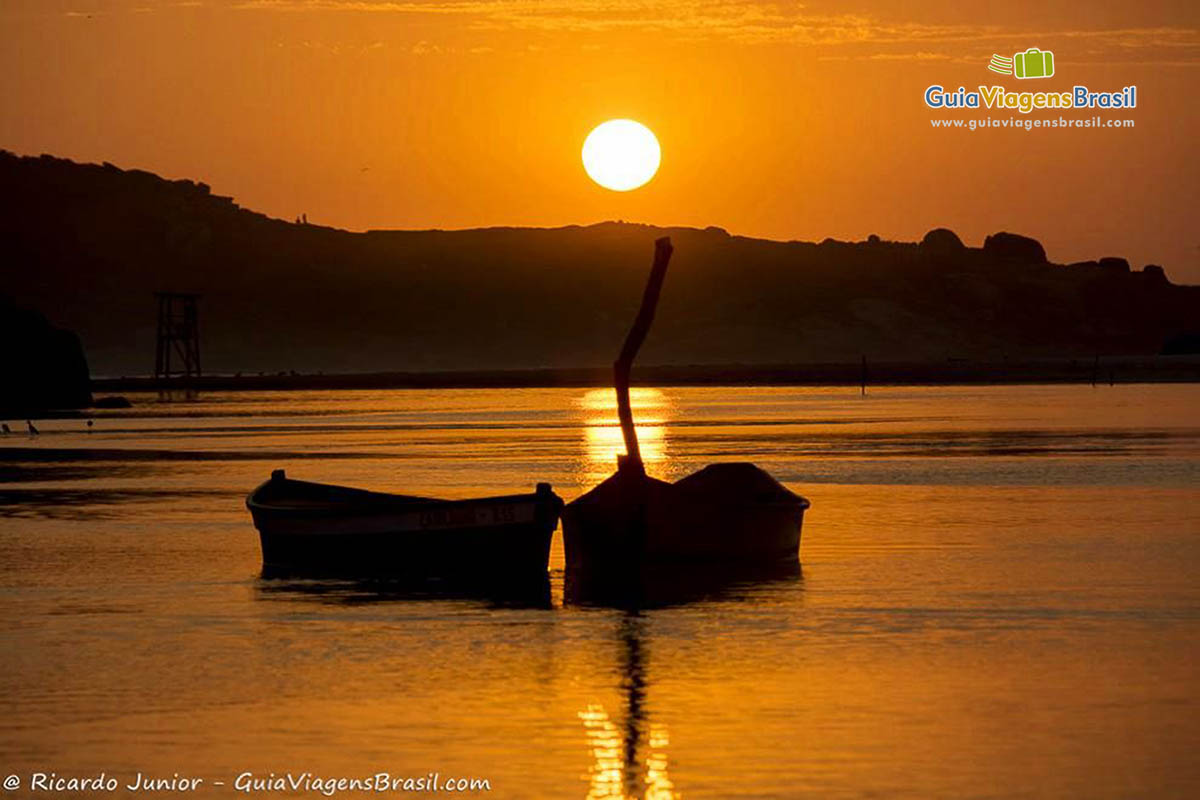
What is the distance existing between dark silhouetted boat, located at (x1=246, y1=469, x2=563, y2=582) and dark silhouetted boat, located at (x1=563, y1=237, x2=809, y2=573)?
Answer: 786 millimetres

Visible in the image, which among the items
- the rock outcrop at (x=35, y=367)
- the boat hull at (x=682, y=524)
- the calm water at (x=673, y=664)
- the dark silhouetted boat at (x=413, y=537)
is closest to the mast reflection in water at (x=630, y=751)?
the calm water at (x=673, y=664)

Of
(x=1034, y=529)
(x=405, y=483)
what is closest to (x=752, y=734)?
(x=1034, y=529)

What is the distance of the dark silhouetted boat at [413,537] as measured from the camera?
36.8 m

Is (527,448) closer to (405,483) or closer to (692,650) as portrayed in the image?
(405,483)

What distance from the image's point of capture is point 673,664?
2711 cm

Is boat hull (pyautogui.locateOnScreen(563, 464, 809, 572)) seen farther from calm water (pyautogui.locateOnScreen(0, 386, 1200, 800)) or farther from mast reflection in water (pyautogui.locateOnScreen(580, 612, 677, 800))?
mast reflection in water (pyautogui.locateOnScreen(580, 612, 677, 800))

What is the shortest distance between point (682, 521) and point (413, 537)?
4766 mm

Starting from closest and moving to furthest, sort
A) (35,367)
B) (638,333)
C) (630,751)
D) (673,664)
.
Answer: (630,751) → (673,664) → (638,333) → (35,367)

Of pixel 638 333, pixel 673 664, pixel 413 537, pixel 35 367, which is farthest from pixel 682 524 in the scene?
pixel 35 367

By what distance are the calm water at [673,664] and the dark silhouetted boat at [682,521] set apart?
107 cm

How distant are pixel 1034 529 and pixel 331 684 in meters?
23.7

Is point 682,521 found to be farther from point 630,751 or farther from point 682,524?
point 630,751

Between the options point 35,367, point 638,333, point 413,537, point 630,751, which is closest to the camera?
point 630,751

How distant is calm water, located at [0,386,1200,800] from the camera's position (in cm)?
2097
